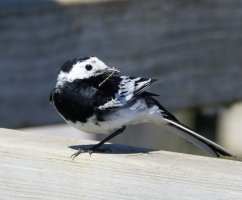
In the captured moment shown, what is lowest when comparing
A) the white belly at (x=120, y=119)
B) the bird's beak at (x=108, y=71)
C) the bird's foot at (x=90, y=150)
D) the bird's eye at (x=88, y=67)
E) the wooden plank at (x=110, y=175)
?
the wooden plank at (x=110, y=175)

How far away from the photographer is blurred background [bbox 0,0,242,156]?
375 cm

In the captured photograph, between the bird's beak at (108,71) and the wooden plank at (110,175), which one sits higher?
the bird's beak at (108,71)

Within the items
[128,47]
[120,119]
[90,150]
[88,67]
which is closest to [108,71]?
[88,67]

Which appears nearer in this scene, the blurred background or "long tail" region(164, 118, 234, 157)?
"long tail" region(164, 118, 234, 157)

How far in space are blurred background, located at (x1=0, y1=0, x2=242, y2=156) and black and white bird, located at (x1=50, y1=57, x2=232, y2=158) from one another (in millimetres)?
162

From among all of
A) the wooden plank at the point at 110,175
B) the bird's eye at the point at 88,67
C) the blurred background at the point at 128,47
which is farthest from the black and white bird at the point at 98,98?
the wooden plank at the point at 110,175

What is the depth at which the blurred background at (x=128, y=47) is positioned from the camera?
12.3 feet

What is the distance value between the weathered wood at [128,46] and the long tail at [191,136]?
49 mm

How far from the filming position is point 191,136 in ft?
12.3

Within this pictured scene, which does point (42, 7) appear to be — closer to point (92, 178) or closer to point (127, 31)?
point (127, 31)

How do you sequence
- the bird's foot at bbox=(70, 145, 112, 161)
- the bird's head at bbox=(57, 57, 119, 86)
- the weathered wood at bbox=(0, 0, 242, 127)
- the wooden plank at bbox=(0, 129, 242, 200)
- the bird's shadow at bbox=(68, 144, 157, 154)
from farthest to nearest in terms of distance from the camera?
the weathered wood at bbox=(0, 0, 242, 127) < the bird's head at bbox=(57, 57, 119, 86) < the bird's shadow at bbox=(68, 144, 157, 154) < the bird's foot at bbox=(70, 145, 112, 161) < the wooden plank at bbox=(0, 129, 242, 200)

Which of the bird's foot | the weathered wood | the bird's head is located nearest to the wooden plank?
the bird's foot

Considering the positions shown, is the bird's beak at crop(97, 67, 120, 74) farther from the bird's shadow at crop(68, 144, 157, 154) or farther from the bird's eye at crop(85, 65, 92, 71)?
the bird's shadow at crop(68, 144, 157, 154)

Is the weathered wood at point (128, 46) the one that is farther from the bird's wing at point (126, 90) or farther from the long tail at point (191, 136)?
the bird's wing at point (126, 90)
